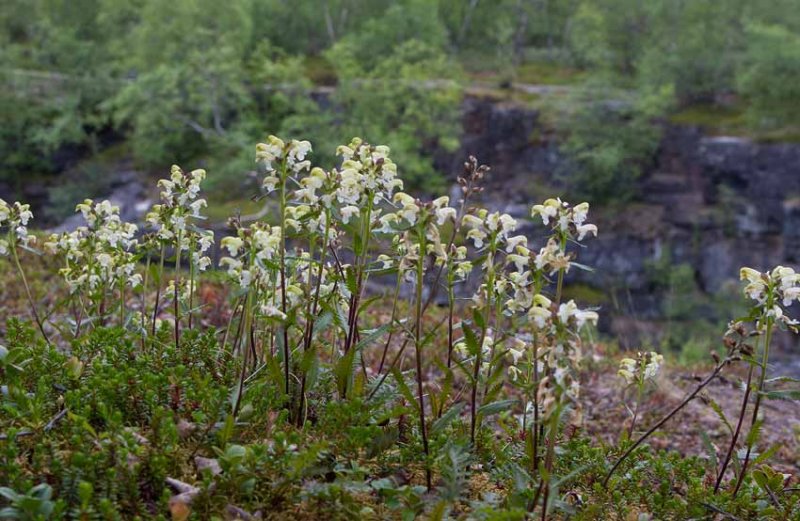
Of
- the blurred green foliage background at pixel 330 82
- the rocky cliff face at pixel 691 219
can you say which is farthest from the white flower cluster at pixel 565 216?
the blurred green foliage background at pixel 330 82

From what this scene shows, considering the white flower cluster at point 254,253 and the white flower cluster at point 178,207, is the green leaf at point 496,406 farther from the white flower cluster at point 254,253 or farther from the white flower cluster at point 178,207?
the white flower cluster at point 178,207

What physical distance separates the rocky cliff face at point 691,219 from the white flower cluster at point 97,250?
47.1 ft

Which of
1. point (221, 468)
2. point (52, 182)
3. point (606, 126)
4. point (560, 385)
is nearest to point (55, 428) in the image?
point (221, 468)

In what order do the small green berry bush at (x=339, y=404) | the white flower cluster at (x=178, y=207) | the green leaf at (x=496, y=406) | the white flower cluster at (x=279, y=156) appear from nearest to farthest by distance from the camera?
the small green berry bush at (x=339, y=404), the green leaf at (x=496, y=406), the white flower cluster at (x=279, y=156), the white flower cluster at (x=178, y=207)

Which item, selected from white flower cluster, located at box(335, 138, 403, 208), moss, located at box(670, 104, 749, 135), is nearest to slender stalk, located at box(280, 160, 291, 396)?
white flower cluster, located at box(335, 138, 403, 208)

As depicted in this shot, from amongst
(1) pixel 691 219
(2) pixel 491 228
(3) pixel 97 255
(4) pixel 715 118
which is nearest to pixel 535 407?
(2) pixel 491 228

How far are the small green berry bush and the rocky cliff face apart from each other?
1435cm

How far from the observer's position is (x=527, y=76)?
1083 inches

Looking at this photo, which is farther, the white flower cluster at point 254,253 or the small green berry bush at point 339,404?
the white flower cluster at point 254,253

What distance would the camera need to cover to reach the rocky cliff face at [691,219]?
1750cm

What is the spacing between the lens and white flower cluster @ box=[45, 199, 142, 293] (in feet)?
10.00

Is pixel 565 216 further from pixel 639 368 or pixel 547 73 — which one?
pixel 547 73

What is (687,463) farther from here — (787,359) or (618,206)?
(618,206)

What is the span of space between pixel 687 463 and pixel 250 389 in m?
1.67
